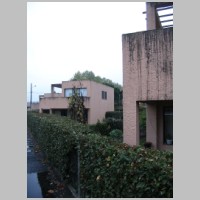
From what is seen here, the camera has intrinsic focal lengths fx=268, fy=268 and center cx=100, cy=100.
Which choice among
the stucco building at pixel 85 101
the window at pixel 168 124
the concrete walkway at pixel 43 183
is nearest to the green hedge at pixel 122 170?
the concrete walkway at pixel 43 183

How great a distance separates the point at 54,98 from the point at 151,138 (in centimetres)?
2308

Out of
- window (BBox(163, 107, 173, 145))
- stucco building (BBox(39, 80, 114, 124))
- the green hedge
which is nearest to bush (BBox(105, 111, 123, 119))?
stucco building (BBox(39, 80, 114, 124))

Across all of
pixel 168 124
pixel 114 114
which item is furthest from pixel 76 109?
pixel 114 114

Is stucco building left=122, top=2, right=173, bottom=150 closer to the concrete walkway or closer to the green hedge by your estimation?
the concrete walkway

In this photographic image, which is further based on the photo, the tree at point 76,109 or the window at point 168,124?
the tree at point 76,109

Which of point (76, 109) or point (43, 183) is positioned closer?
point (43, 183)

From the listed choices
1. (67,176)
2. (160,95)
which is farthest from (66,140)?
(160,95)

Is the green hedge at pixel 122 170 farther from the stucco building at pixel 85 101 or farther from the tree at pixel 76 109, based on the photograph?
the stucco building at pixel 85 101

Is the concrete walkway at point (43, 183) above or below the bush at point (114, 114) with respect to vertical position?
below

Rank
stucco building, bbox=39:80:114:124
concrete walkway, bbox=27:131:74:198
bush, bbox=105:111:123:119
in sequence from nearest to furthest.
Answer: concrete walkway, bbox=27:131:74:198
stucco building, bbox=39:80:114:124
bush, bbox=105:111:123:119

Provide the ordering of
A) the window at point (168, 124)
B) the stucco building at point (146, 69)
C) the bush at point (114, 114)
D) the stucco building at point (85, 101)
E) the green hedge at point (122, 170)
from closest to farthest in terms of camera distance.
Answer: the green hedge at point (122, 170), the stucco building at point (146, 69), the window at point (168, 124), the stucco building at point (85, 101), the bush at point (114, 114)

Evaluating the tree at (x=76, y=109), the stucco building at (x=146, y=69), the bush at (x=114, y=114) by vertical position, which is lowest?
the bush at (x=114, y=114)

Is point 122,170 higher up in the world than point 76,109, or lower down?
lower down

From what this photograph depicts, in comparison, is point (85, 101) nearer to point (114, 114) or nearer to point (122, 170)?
point (114, 114)
